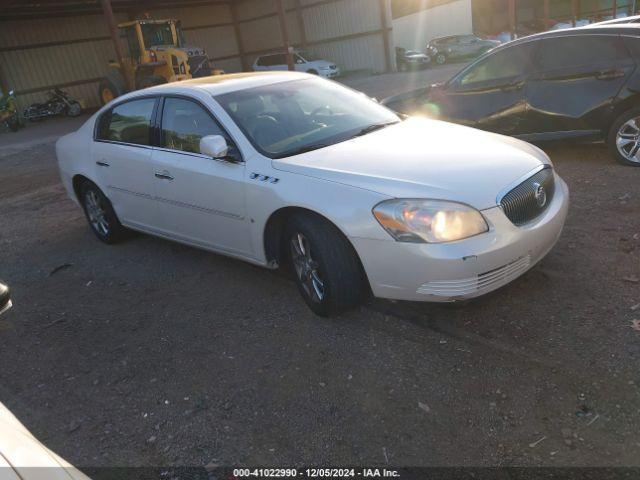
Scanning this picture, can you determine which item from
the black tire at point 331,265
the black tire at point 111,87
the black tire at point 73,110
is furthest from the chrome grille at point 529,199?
the black tire at point 73,110

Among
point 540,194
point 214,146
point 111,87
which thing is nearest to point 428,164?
point 540,194

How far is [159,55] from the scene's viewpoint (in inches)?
773

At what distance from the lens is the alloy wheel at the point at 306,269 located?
11.6 ft

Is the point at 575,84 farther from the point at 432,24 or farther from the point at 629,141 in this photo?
the point at 432,24

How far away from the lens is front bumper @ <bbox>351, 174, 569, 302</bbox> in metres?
2.98

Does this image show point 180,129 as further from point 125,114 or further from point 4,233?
point 4,233

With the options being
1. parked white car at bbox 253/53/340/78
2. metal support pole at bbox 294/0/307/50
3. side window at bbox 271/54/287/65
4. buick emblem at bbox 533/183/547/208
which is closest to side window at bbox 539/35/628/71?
buick emblem at bbox 533/183/547/208

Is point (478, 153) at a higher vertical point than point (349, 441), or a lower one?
higher

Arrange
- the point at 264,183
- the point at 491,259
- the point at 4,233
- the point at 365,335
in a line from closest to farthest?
the point at 491,259
the point at 365,335
the point at 264,183
the point at 4,233

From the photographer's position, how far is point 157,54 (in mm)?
19656

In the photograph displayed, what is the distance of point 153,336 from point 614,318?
293 centimetres

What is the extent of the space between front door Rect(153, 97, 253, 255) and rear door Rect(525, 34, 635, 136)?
396cm

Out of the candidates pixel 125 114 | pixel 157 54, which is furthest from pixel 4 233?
pixel 157 54

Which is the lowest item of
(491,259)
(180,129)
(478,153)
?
(491,259)
